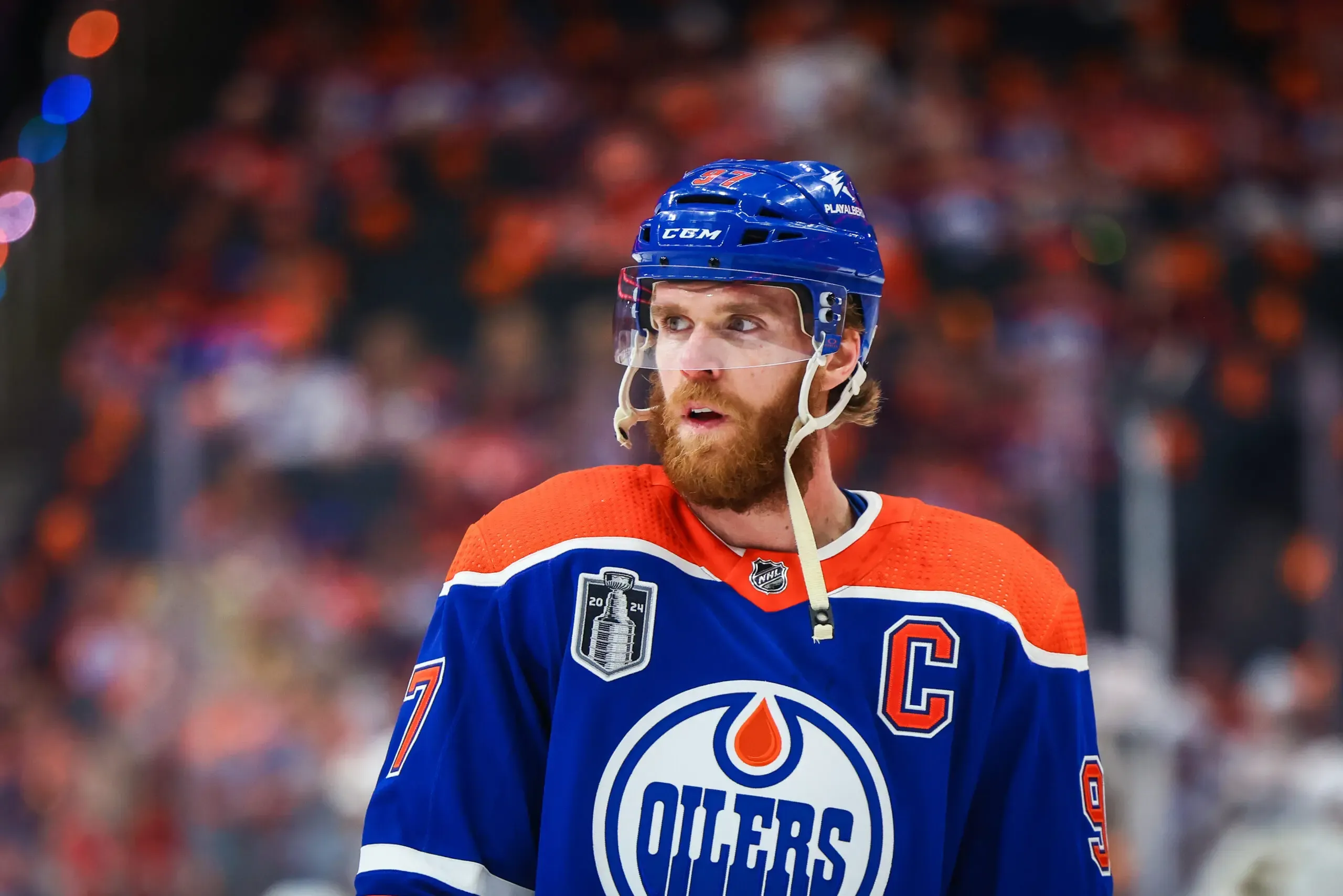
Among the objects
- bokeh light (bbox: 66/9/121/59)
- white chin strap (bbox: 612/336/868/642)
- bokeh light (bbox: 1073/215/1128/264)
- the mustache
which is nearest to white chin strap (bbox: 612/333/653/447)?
white chin strap (bbox: 612/336/868/642)

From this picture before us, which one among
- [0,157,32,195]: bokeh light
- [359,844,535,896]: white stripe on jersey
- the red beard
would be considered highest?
[0,157,32,195]: bokeh light

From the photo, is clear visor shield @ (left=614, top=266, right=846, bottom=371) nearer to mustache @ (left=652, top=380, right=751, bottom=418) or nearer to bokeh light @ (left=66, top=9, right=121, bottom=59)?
mustache @ (left=652, top=380, right=751, bottom=418)

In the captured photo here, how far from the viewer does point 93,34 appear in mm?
5602

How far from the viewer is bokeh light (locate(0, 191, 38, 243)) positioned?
517cm

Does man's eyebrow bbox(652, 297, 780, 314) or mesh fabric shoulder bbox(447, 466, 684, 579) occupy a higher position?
man's eyebrow bbox(652, 297, 780, 314)

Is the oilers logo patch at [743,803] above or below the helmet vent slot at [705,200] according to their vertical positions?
below

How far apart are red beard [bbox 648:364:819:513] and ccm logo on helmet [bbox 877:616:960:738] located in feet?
0.62

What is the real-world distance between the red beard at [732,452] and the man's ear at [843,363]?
59 mm

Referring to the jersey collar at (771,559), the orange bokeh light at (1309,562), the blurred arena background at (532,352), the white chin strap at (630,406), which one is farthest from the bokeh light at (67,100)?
the jersey collar at (771,559)

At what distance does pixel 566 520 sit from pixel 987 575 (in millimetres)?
439

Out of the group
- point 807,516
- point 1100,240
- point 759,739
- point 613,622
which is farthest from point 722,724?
A: point 1100,240

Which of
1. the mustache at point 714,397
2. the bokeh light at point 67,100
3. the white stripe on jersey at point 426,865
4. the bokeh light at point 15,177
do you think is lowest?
the white stripe on jersey at point 426,865

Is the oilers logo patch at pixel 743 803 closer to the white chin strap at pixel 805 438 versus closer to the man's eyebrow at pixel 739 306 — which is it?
the white chin strap at pixel 805 438

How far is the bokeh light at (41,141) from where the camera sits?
5367 mm
